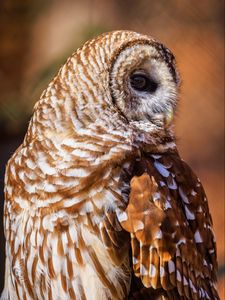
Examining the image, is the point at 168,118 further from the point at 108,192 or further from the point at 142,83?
the point at 108,192

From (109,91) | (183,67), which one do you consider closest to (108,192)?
(109,91)

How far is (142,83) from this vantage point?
381 centimetres

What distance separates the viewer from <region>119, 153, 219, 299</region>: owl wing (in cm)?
360

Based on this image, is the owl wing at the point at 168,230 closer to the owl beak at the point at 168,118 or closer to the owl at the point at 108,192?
the owl at the point at 108,192

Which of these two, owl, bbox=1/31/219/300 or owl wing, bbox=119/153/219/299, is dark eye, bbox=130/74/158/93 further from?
owl wing, bbox=119/153/219/299

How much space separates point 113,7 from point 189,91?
0.79 metres

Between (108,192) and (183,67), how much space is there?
300 cm

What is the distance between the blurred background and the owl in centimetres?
246

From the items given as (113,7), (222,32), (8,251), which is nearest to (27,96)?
(113,7)

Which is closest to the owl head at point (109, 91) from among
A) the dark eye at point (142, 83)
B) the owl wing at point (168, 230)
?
the dark eye at point (142, 83)

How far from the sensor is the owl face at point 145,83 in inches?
A: 147

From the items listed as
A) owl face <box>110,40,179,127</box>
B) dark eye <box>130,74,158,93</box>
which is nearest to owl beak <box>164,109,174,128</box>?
owl face <box>110,40,179,127</box>

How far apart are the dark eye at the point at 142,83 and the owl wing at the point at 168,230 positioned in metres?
0.27

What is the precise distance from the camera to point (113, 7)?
679 cm
